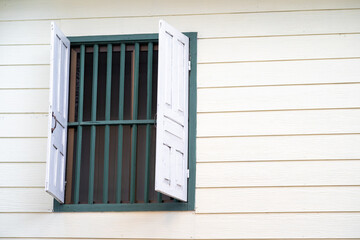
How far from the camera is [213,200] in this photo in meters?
5.83

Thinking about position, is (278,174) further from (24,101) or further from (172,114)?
(24,101)

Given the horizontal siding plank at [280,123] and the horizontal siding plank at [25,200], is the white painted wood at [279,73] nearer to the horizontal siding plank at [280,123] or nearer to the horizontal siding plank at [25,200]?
the horizontal siding plank at [280,123]

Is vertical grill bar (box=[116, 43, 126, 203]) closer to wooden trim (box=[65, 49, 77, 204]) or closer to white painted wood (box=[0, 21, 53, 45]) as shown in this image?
wooden trim (box=[65, 49, 77, 204])

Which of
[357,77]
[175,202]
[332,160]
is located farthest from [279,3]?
[175,202]

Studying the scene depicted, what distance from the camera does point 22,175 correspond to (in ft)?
19.9

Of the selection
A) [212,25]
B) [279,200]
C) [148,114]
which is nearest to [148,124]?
[148,114]

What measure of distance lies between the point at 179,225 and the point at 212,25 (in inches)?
67.6

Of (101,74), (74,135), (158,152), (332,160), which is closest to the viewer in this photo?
(158,152)

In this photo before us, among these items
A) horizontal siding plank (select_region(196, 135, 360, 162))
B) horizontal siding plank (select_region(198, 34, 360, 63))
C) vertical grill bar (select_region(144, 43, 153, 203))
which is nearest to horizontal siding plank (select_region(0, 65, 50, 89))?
vertical grill bar (select_region(144, 43, 153, 203))

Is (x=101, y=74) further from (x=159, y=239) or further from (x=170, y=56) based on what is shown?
(x=159, y=239)

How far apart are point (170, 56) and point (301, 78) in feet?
3.63

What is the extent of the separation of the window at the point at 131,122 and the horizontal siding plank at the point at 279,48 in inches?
7.9

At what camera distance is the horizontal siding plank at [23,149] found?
6.08 m

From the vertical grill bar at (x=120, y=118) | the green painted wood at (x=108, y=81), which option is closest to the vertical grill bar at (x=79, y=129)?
the green painted wood at (x=108, y=81)
